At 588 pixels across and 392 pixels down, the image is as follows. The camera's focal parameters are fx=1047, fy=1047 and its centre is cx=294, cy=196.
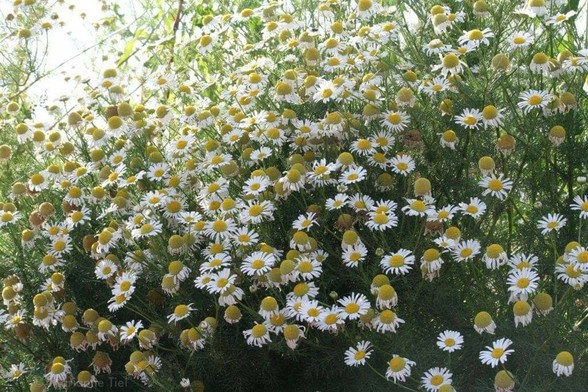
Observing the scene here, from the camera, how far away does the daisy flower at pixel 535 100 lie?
2.42m

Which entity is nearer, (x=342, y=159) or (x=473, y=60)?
(x=342, y=159)

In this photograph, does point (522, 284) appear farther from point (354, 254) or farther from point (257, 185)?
point (257, 185)

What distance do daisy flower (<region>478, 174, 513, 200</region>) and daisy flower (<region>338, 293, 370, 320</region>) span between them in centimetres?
38

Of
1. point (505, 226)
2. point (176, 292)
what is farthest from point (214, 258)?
point (505, 226)

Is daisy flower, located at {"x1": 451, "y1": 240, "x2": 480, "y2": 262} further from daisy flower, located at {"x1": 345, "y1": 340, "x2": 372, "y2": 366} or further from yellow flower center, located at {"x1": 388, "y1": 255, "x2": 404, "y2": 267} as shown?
daisy flower, located at {"x1": 345, "y1": 340, "x2": 372, "y2": 366}

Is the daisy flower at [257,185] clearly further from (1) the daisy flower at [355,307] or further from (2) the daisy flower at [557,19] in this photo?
(2) the daisy flower at [557,19]

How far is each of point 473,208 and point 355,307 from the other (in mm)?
375

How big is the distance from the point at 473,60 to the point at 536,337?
0.97m

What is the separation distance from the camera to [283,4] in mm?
3232

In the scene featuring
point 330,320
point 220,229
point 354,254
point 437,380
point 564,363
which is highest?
point 220,229

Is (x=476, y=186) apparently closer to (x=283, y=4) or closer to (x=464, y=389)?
(x=464, y=389)

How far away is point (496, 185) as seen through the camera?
2400 mm

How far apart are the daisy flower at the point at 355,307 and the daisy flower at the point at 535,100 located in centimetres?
59

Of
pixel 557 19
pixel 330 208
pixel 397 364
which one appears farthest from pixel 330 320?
pixel 557 19
